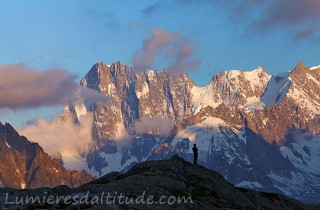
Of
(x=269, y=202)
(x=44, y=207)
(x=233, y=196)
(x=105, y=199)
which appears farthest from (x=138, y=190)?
(x=269, y=202)

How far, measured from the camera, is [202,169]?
4269 inches

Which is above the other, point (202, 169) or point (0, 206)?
point (202, 169)

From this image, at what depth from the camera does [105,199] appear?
7988 cm

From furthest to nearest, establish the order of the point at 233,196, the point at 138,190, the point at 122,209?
1. the point at 233,196
2. the point at 138,190
3. the point at 122,209

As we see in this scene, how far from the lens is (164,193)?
8881 centimetres

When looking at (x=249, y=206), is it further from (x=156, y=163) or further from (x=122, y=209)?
(x=122, y=209)

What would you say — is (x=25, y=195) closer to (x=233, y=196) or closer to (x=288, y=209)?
(x=233, y=196)

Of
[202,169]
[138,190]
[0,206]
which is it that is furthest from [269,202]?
[0,206]

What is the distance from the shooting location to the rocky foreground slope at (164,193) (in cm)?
7939

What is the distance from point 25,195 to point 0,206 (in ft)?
29.0

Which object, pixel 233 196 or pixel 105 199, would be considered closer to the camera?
pixel 105 199

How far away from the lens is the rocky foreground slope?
260 ft

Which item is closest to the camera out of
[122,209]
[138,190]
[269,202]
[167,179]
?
[122,209]

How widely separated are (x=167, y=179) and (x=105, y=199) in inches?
682
